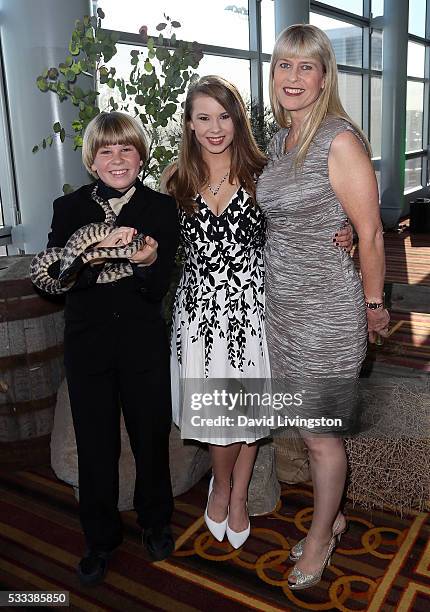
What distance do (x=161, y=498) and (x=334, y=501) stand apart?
660 mm

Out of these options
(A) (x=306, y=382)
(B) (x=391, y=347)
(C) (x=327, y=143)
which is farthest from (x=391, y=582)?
(B) (x=391, y=347)

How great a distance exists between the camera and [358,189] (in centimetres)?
182

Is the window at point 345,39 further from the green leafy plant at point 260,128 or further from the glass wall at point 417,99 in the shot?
the green leafy plant at point 260,128

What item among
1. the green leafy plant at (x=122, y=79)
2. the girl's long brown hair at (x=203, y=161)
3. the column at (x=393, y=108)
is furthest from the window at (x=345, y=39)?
the girl's long brown hair at (x=203, y=161)

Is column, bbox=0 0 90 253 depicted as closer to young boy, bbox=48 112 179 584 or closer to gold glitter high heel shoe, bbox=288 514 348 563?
young boy, bbox=48 112 179 584

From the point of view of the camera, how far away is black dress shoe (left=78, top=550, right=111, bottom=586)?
2.22 meters

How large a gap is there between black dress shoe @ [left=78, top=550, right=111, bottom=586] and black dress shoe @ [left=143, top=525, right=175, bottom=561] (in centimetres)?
17

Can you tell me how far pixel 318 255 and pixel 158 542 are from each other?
1287 millimetres

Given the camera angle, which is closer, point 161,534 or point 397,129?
point 161,534

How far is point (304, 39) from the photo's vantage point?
6.09 ft

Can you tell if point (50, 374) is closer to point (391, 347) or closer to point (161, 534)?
point (161, 534)

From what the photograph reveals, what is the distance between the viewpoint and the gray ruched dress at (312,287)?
6.22ft

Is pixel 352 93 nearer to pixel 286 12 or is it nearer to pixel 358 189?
pixel 286 12

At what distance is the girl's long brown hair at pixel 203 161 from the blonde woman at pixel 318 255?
2.5 inches
